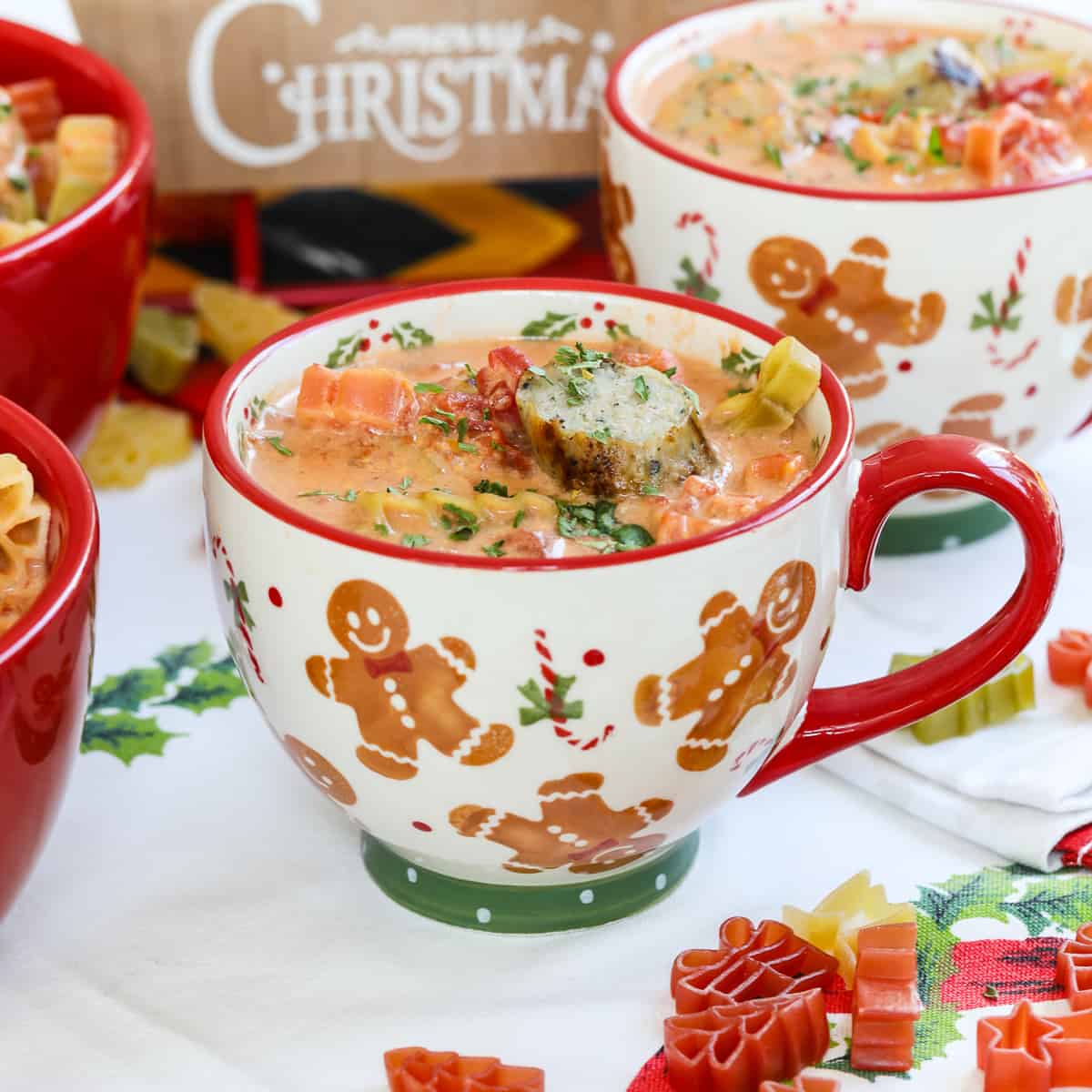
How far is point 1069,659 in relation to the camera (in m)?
1.37

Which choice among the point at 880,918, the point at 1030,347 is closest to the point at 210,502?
Result: the point at 880,918

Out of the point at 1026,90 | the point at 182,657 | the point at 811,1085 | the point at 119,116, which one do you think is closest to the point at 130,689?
the point at 182,657

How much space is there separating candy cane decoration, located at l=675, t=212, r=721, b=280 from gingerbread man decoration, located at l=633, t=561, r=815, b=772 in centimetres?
48

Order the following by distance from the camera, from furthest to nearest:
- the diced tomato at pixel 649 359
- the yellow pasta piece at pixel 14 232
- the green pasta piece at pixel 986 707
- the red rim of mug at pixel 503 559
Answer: the yellow pasta piece at pixel 14 232 → the green pasta piece at pixel 986 707 → the diced tomato at pixel 649 359 → the red rim of mug at pixel 503 559

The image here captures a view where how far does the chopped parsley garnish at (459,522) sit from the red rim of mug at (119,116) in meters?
0.47

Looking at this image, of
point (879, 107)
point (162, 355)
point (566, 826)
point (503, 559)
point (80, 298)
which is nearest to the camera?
point (503, 559)

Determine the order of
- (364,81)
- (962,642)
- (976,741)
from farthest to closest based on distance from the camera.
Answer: (364,81) < (976,741) < (962,642)

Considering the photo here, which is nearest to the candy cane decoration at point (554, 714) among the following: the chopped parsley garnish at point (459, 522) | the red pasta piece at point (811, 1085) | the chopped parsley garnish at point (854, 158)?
the chopped parsley garnish at point (459, 522)

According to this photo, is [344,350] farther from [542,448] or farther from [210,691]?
Answer: [210,691]

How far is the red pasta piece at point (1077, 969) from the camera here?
109cm

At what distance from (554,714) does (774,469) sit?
225 mm

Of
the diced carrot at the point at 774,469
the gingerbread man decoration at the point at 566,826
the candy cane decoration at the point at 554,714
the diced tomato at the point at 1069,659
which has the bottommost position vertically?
the diced tomato at the point at 1069,659

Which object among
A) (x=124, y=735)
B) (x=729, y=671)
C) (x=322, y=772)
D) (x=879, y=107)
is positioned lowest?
(x=124, y=735)

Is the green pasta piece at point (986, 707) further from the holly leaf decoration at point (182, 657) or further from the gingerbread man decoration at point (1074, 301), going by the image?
the holly leaf decoration at point (182, 657)
